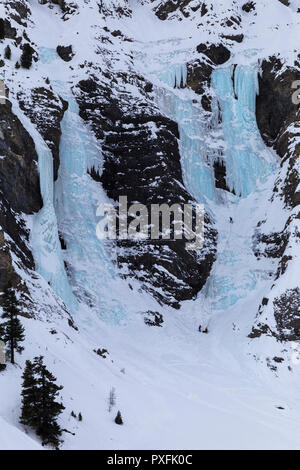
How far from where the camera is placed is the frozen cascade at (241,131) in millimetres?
51406

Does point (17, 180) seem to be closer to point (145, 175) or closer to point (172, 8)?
point (145, 175)

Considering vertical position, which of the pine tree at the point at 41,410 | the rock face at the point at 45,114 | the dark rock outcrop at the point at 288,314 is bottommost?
the dark rock outcrop at the point at 288,314

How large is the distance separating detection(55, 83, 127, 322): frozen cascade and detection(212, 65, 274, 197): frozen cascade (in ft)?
42.9

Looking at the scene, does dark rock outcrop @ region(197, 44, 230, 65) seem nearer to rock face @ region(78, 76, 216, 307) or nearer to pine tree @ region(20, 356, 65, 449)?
rock face @ region(78, 76, 216, 307)

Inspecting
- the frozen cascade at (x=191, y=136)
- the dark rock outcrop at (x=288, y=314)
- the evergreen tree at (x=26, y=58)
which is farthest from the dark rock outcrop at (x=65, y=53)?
the dark rock outcrop at (x=288, y=314)

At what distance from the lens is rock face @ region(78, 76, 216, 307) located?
42125 millimetres

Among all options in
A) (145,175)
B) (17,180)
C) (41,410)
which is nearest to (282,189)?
(145,175)

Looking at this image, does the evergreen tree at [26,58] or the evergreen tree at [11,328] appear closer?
the evergreen tree at [11,328]

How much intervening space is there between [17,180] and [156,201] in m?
13.3

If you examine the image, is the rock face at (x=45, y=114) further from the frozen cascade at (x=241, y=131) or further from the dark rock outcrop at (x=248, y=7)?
the dark rock outcrop at (x=248, y=7)

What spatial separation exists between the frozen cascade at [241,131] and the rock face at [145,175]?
5.75 metres

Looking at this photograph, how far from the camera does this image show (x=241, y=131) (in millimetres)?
54469

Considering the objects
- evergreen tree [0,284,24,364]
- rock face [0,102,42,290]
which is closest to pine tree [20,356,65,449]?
evergreen tree [0,284,24,364]

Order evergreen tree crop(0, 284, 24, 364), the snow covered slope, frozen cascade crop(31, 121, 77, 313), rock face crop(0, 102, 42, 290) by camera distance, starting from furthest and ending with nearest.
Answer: frozen cascade crop(31, 121, 77, 313) → rock face crop(0, 102, 42, 290) → the snow covered slope → evergreen tree crop(0, 284, 24, 364)
